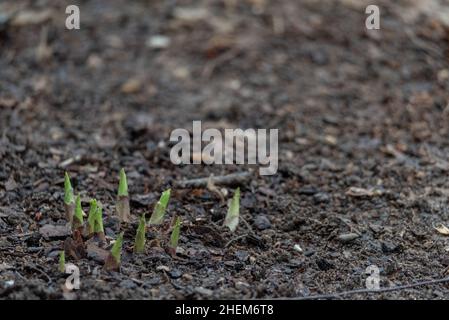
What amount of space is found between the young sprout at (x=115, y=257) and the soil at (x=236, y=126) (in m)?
0.04

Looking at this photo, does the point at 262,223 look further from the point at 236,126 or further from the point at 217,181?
the point at 236,126

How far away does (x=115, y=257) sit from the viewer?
236 centimetres

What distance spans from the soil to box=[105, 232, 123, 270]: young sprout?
1.5 inches

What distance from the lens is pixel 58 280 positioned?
231 centimetres

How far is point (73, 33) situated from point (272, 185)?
200 cm

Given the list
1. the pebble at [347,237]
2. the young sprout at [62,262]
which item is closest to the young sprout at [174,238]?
the young sprout at [62,262]

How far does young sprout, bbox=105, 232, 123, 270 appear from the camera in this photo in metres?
2.34

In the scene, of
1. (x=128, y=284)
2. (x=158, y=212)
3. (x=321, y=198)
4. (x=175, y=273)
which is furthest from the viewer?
(x=321, y=198)

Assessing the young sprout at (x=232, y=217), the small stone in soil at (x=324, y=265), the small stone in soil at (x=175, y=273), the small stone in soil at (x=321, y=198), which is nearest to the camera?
the small stone in soil at (x=175, y=273)

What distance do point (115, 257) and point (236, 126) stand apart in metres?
1.59

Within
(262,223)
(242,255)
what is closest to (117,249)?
(242,255)

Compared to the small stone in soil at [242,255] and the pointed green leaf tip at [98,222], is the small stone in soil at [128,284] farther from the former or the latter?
the small stone in soil at [242,255]

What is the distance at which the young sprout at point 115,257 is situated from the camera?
7.66 ft
